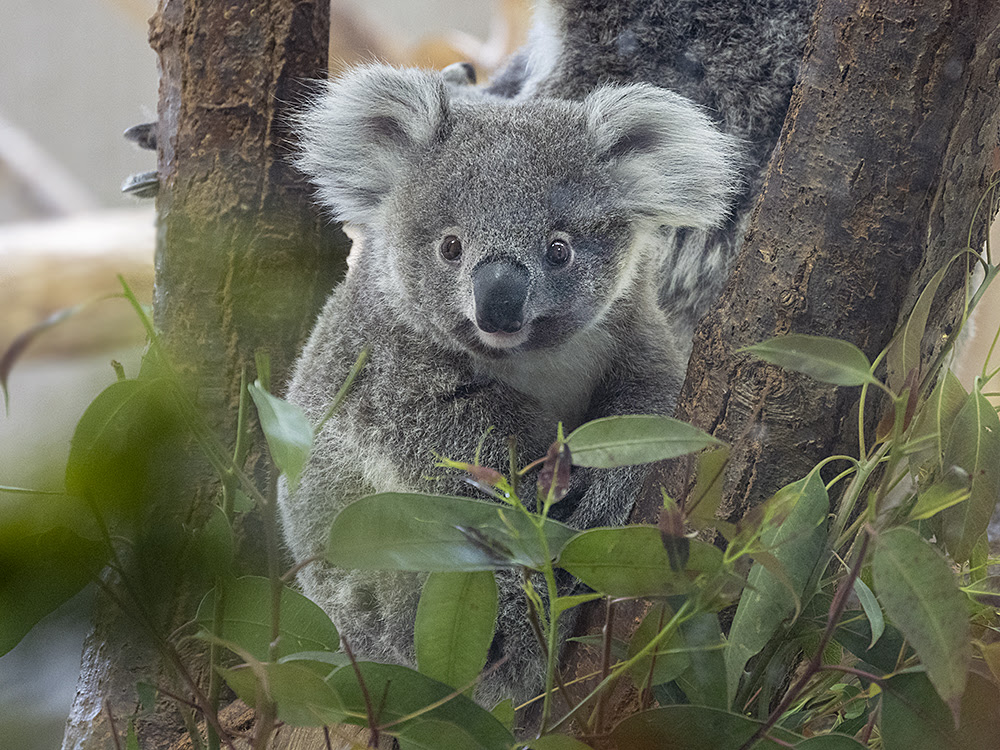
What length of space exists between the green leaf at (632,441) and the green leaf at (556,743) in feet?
0.84

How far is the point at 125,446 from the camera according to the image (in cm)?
78

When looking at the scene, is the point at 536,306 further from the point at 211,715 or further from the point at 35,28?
the point at 35,28

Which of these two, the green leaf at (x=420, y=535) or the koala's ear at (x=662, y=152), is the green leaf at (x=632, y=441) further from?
the koala's ear at (x=662, y=152)

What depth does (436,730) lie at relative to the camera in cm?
85

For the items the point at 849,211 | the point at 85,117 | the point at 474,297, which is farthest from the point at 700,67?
the point at 85,117

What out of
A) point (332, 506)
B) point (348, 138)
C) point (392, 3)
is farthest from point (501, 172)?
point (392, 3)

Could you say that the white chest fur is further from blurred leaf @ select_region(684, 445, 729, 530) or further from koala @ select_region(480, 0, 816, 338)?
blurred leaf @ select_region(684, 445, 729, 530)

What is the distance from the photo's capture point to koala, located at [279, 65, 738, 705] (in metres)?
1.50

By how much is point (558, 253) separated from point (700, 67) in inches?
36.8

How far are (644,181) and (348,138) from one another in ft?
1.83

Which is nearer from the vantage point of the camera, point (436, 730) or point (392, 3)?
point (436, 730)

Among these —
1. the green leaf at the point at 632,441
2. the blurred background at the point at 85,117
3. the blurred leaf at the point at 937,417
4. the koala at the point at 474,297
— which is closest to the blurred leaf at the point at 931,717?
the blurred leaf at the point at 937,417

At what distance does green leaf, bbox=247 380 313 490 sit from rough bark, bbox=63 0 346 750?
3.36 ft

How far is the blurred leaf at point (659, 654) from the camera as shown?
3.06 feet
